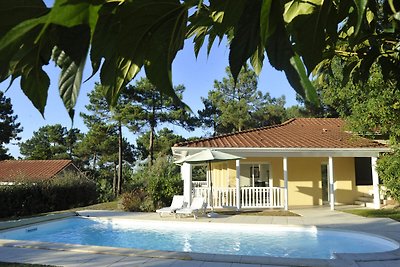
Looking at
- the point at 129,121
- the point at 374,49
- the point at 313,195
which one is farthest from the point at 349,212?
the point at 129,121

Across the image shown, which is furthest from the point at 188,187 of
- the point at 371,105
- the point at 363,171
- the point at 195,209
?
the point at 363,171

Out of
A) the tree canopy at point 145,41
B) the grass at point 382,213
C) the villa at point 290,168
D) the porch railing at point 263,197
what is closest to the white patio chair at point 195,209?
the villa at point 290,168

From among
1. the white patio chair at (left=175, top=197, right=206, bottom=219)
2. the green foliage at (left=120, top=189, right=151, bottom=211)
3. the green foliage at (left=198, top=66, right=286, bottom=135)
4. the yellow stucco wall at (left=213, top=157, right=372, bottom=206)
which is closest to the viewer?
the white patio chair at (left=175, top=197, right=206, bottom=219)

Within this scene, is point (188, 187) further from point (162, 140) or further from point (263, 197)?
point (162, 140)

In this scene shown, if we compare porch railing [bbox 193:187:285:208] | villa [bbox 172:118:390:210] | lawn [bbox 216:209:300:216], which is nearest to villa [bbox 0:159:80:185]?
villa [bbox 172:118:390:210]

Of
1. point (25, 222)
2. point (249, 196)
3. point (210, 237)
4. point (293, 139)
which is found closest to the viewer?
point (210, 237)

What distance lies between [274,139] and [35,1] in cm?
2097

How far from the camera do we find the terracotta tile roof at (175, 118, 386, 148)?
1966 cm

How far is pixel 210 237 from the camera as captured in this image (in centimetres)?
1324

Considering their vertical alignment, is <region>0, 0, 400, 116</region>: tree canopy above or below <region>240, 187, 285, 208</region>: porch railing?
above

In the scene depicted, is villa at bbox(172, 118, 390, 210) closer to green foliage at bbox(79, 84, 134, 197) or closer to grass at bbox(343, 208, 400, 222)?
grass at bbox(343, 208, 400, 222)

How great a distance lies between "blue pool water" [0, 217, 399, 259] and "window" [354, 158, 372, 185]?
9.95 m

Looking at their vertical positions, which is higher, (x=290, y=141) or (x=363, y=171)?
(x=290, y=141)

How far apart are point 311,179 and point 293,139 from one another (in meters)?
2.57
